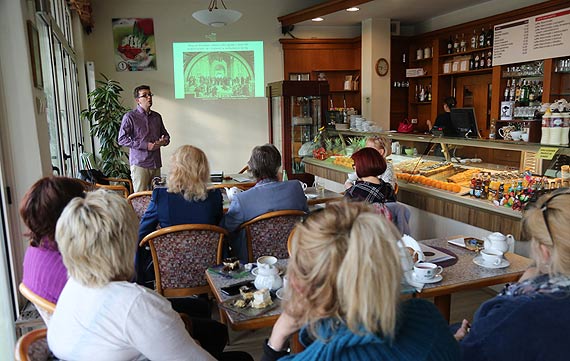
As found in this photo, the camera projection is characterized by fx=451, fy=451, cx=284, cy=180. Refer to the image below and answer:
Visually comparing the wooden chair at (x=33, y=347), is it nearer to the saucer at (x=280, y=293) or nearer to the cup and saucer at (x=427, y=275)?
the saucer at (x=280, y=293)

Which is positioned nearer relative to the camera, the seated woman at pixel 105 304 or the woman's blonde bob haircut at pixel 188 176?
the seated woman at pixel 105 304

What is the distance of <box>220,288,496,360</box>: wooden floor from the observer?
2811 millimetres

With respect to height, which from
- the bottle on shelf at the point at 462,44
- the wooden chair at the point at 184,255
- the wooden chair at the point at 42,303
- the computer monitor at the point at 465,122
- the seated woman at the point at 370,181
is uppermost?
the bottle on shelf at the point at 462,44

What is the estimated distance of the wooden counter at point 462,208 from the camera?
297 cm

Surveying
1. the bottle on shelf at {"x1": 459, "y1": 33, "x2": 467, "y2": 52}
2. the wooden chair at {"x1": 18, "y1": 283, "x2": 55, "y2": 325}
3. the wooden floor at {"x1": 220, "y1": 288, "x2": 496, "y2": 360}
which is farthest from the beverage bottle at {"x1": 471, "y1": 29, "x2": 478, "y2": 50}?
the wooden chair at {"x1": 18, "y1": 283, "x2": 55, "y2": 325}

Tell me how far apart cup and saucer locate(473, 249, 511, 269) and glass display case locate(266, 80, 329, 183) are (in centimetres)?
401

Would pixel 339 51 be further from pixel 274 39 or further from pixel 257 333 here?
pixel 257 333

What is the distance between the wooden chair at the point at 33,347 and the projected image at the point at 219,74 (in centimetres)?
688

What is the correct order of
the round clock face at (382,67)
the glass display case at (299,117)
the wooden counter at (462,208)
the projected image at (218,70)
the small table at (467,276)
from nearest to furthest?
1. the small table at (467,276)
2. the wooden counter at (462,208)
3. the glass display case at (299,117)
4. the round clock face at (382,67)
5. the projected image at (218,70)

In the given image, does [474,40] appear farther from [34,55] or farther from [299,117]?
[34,55]

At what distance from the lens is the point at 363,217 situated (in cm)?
104

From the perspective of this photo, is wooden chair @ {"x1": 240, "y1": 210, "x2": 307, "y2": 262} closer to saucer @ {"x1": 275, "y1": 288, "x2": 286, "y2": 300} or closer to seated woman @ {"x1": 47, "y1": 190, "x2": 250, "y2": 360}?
saucer @ {"x1": 275, "y1": 288, "x2": 286, "y2": 300}

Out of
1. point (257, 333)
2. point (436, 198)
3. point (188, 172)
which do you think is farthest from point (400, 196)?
point (188, 172)

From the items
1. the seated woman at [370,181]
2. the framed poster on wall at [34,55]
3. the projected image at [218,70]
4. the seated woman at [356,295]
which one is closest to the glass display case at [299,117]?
the projected image at [218,70]
